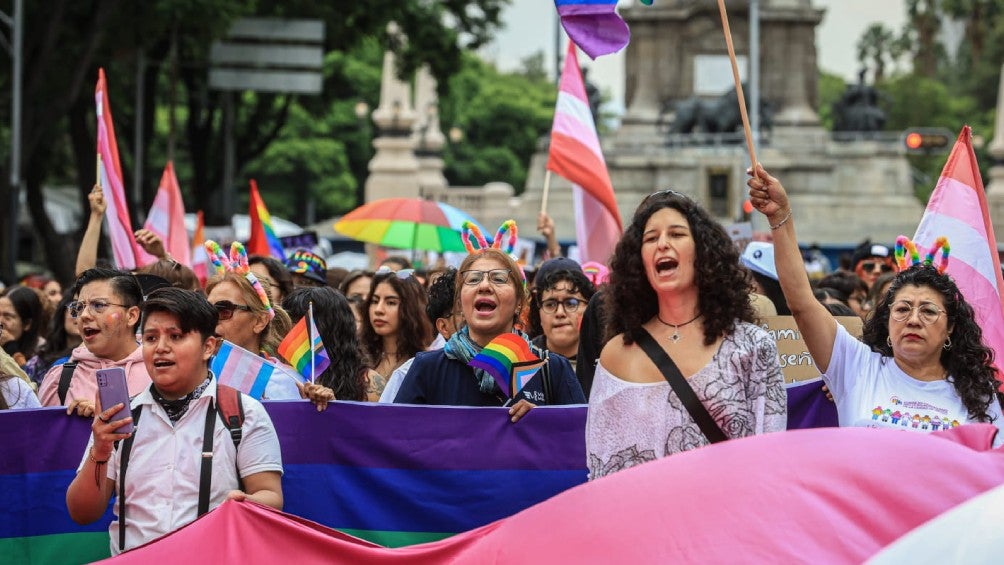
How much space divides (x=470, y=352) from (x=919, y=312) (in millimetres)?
1616

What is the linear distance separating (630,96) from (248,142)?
16815 millimetres

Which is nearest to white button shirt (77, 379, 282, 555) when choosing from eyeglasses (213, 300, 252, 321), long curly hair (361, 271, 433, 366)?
eyeglasses (213, 300, 252, 321)

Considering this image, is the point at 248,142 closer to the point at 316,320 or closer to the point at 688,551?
the point at 316,320

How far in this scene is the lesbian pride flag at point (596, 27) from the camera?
21.6ft

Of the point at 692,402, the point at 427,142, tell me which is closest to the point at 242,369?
the point at 692,402

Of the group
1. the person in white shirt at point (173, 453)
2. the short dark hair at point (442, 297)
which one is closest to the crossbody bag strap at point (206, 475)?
the person in white shirt at point (173, 453)

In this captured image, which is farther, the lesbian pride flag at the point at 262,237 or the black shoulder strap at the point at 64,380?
the lesbian pride flag at the point at 262,237

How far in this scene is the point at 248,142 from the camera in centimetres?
3369

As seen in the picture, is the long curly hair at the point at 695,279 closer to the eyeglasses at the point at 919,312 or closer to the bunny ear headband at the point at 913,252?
the eyeglasses at the point at 919,312

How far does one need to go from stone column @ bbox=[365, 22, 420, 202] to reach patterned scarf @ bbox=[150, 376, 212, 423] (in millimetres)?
38686

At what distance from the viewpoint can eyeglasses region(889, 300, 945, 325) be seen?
5785mm

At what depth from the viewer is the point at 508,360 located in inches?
238

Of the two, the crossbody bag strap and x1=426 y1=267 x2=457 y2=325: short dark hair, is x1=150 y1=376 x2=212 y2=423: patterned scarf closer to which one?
the crossbody bag strap

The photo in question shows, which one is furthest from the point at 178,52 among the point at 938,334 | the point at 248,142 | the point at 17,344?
the point at 938,334
